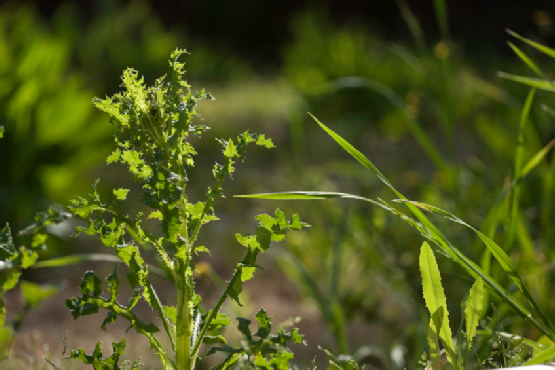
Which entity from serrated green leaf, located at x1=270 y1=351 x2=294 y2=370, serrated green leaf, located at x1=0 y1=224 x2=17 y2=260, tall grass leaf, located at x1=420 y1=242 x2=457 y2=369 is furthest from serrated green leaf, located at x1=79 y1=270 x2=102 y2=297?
tall grass leaf, located at x1=420 y1=242 x2=457 y2=369

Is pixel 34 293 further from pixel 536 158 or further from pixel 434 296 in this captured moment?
pixel 536 158

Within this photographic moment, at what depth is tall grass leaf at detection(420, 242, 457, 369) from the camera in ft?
1.93

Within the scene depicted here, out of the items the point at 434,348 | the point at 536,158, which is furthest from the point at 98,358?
the point at 536,158

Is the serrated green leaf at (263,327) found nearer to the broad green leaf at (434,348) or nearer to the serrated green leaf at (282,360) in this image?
the serrated green leaf at (282,360)

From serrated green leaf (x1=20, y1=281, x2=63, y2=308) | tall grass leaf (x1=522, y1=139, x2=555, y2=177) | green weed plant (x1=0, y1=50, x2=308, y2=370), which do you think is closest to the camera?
green weed plant (x1=0, y1=50, x2=308, y2=370)

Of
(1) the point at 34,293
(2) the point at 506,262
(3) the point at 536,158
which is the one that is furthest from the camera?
(3) the point at 536,158

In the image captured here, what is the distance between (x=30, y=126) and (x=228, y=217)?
1089 millimetres

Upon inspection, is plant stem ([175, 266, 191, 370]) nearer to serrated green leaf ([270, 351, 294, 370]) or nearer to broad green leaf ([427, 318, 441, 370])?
serrated green leaf ([270, 351, 294, 370])

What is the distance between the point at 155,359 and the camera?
1.23m

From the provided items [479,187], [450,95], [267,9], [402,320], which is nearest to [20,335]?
[402,320]

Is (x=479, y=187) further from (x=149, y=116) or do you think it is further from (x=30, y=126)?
(x=30, y=126)

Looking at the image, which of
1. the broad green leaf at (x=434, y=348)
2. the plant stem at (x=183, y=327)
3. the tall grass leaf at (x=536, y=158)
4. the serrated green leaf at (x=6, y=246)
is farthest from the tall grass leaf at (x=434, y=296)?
the serrated green leaf at (x=6, y=246)

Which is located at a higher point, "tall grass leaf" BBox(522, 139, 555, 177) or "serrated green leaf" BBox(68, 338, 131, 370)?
"tall grass leaf" BBox(522, 139, 555, 177)

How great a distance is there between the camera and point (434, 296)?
602 mm
